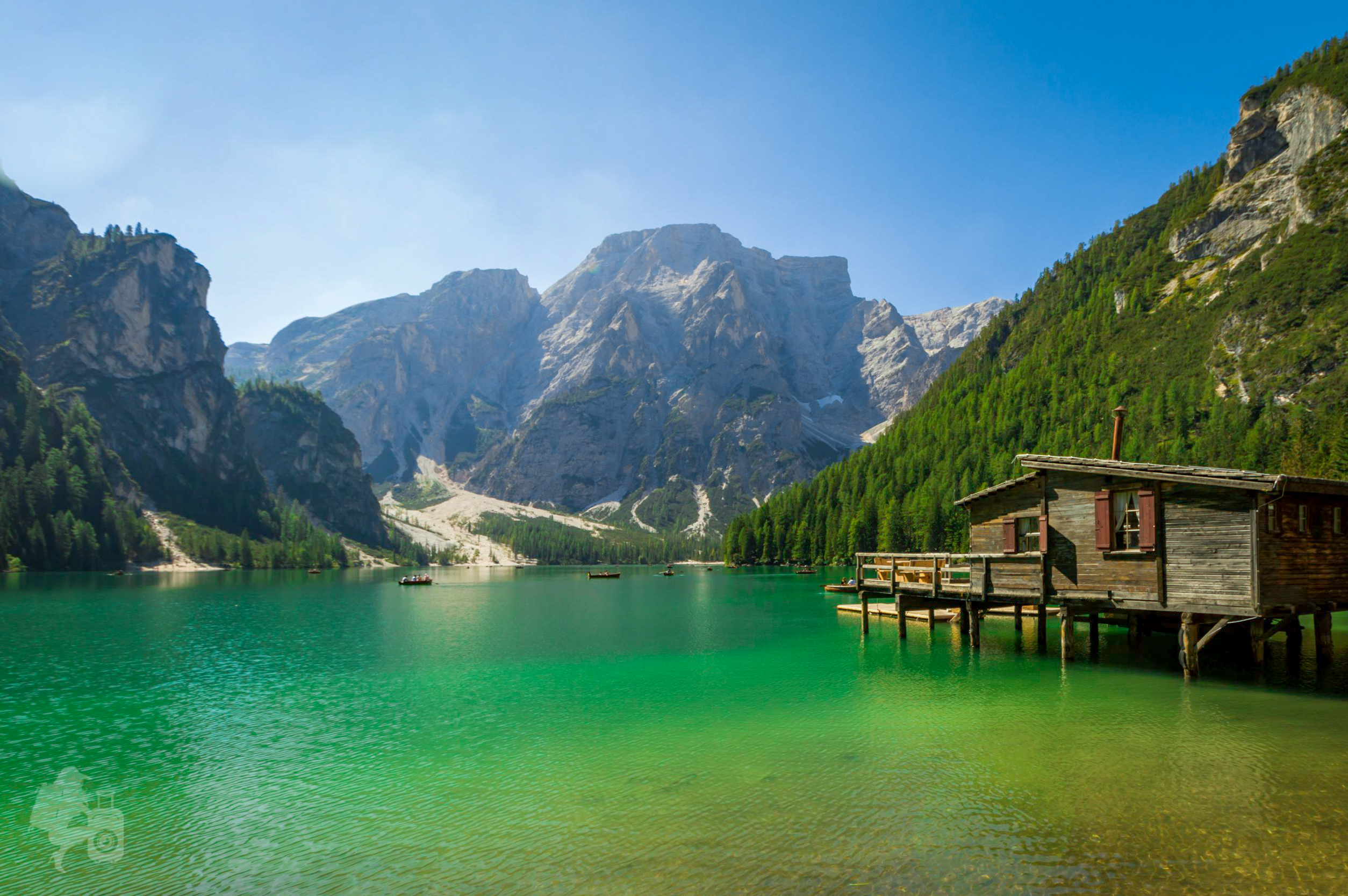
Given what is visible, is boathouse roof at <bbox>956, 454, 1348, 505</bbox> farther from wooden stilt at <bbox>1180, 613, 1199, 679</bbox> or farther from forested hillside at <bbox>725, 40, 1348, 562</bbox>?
forested hillside at <bbox>725, 40, 1348, 562</bbox>

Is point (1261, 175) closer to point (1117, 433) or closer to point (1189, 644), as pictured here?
point (1117, 433)

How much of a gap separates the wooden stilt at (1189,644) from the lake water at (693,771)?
2.57 feet

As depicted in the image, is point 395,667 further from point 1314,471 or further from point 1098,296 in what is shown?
point 1098,296

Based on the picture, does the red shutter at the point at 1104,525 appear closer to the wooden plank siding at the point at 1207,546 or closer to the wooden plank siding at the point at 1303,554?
the wooden plank siding at the point at 1207,546

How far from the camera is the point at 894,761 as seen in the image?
1992 centimetres

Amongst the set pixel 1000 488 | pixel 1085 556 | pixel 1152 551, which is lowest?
pixel 1085 556

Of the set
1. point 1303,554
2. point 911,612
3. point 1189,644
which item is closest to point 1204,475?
point 1303,554

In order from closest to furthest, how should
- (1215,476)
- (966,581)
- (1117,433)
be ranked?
(1215,476) → (1117,433) → (966,581)

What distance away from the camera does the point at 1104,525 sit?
1271 inches

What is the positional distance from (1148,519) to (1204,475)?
10.9ft

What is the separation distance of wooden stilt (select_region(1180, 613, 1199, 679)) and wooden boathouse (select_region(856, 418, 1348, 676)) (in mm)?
50

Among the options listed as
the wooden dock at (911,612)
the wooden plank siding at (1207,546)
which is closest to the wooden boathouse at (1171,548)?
the wooden plank siding at (1207,546)

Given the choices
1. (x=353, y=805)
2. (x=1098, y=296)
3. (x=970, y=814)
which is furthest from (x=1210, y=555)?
(x=1098, y=296)

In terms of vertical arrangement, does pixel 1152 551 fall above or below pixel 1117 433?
below
